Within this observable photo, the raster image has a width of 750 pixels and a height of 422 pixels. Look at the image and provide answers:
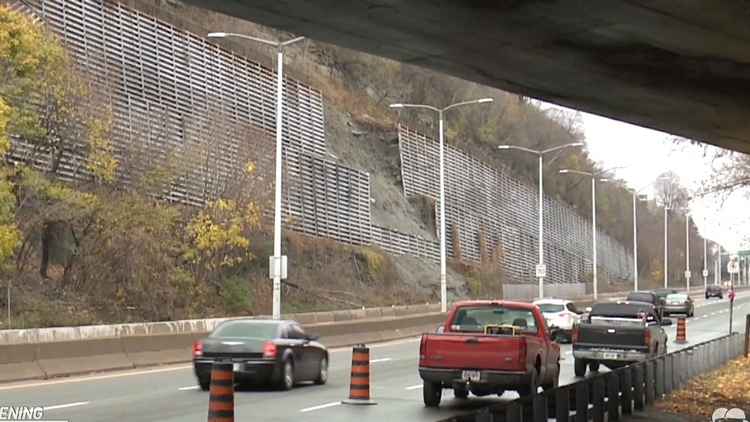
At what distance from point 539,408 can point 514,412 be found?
32.2 inches

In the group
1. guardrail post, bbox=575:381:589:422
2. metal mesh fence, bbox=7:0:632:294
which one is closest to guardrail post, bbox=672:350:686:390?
guardrail post, bbox=575:381:589:422

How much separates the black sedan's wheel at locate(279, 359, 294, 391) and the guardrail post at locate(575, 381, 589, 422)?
757cm

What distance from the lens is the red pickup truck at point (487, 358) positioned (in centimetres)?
1706

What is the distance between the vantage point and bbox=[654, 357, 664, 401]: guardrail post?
18594mm

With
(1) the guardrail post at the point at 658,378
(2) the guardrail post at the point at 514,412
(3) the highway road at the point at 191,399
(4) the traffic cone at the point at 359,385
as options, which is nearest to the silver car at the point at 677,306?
(3) the highway road at the point at 191,399

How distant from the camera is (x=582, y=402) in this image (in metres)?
13.8

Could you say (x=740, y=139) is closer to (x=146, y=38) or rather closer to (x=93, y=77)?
(x=93, y=77)

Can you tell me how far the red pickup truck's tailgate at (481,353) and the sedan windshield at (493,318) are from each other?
4.38ft

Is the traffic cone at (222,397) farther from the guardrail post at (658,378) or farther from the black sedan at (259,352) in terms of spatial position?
the guardrail post at (658,378)

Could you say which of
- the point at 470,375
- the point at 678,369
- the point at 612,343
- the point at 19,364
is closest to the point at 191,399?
the point at 470,375

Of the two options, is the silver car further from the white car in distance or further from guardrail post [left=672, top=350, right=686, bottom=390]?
guardrail post [left=672, top=350, right=686, bottom=390]

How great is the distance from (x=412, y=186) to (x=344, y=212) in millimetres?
12364

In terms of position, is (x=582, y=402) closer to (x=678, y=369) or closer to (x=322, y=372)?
(x=678, y=369)

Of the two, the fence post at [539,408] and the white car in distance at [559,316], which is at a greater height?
the fence post at [539,408]
